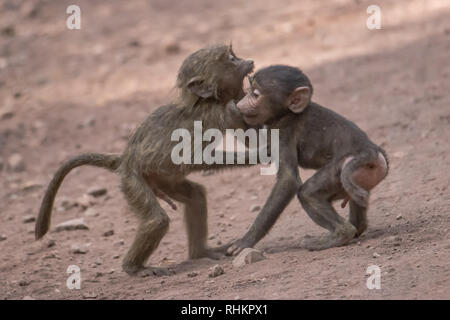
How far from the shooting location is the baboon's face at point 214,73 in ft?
17.8

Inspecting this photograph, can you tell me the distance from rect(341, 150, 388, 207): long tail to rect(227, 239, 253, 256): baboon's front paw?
75 cm

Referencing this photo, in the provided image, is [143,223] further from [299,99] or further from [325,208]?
[299,99]

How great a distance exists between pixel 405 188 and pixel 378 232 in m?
0.87

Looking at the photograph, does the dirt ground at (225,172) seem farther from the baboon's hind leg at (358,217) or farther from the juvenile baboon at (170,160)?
the juvenile baboon at (170,160)

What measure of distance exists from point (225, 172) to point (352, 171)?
2.71 metres

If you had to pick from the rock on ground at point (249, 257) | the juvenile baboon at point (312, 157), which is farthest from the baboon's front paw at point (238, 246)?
the rock on ground at point (249, 257)

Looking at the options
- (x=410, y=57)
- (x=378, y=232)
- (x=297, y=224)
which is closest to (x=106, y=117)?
(x=410, y=57)

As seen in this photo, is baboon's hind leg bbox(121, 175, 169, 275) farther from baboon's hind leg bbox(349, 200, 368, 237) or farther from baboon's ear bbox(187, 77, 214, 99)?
baboon's hind leg bbox(349, 200, 368, 237)

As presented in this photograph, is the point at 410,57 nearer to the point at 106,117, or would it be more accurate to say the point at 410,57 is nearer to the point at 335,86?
the point at 335,86

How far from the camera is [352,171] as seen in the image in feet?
16.2

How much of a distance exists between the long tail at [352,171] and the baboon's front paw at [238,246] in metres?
0.75

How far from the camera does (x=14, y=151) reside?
8.85 m

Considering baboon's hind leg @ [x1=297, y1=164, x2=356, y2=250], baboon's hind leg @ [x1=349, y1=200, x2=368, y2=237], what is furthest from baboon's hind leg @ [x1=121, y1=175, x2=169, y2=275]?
baboon's hind leg @ [x1=349, y1=200, x2=368, y2=237]

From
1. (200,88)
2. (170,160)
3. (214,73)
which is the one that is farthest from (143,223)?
(214,73)
